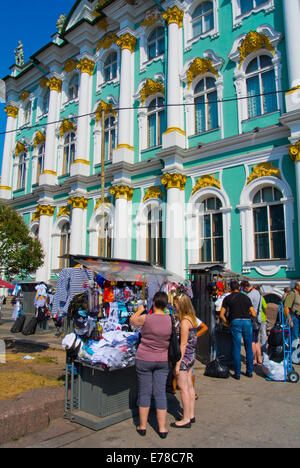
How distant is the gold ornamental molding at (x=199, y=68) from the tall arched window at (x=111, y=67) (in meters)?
6.33

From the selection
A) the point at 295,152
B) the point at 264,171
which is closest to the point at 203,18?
the point at 264,171

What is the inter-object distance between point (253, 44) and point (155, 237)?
9480mm

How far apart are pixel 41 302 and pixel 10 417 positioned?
31.5ft

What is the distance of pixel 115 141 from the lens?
66.6 ft

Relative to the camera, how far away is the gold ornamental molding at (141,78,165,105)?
18.4 metres

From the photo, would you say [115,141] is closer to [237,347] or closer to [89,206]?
[89,206]

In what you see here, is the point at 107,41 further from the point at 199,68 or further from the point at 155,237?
the point at 155,237

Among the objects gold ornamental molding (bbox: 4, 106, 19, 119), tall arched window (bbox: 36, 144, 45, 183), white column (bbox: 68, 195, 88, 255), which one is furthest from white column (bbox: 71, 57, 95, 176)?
gold ornamental molding (bbox: 4, 106, 19, 119)

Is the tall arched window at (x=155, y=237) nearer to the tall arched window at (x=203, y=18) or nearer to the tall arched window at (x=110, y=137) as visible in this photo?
the tall arched window at (x=110, y=137)

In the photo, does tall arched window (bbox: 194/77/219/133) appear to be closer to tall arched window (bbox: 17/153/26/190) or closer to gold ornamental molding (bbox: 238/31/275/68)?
gold ornamental molding (bbox: 238/31/275/68)

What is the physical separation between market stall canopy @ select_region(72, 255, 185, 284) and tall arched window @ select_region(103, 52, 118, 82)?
1702cm

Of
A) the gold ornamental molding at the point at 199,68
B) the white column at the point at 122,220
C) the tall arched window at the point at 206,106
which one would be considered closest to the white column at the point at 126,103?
the white column at the point at 122,220

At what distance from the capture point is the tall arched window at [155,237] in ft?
57.2

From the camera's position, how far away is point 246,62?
1507cm
